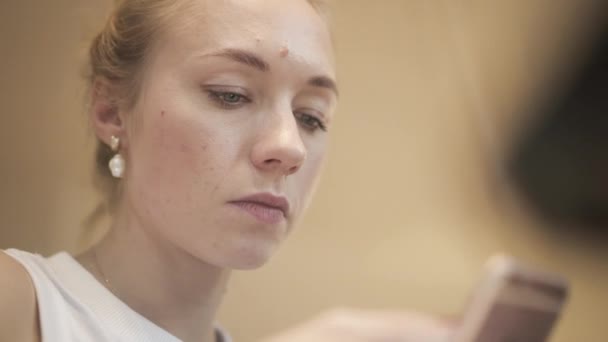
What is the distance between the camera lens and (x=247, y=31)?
673 millimetres

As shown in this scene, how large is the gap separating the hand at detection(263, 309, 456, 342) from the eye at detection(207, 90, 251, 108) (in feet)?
1.15

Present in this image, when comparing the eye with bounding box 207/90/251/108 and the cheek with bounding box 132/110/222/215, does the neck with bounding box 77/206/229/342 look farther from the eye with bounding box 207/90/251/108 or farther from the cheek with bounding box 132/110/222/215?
the eye with bounding box 207/90/251/108

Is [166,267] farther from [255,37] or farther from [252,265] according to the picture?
[255,37]

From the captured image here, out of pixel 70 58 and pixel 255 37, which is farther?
pixel 70 58

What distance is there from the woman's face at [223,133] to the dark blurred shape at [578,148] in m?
0.35

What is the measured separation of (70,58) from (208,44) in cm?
40

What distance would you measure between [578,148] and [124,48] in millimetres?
561

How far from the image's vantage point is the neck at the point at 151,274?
0.71m

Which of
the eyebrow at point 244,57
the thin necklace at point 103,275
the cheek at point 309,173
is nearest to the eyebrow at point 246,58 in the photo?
the eyebrow at point 244,57

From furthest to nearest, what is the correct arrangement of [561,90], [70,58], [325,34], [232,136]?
[70,58] < [325,34] < [232,136] < [561,90]

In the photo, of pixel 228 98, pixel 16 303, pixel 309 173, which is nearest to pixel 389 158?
pixel 309 173

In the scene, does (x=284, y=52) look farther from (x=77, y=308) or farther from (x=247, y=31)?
(x=77, y=308)

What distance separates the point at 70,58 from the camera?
969 mm

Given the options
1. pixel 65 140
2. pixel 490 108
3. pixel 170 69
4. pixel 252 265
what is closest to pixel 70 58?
pixel 65 140
